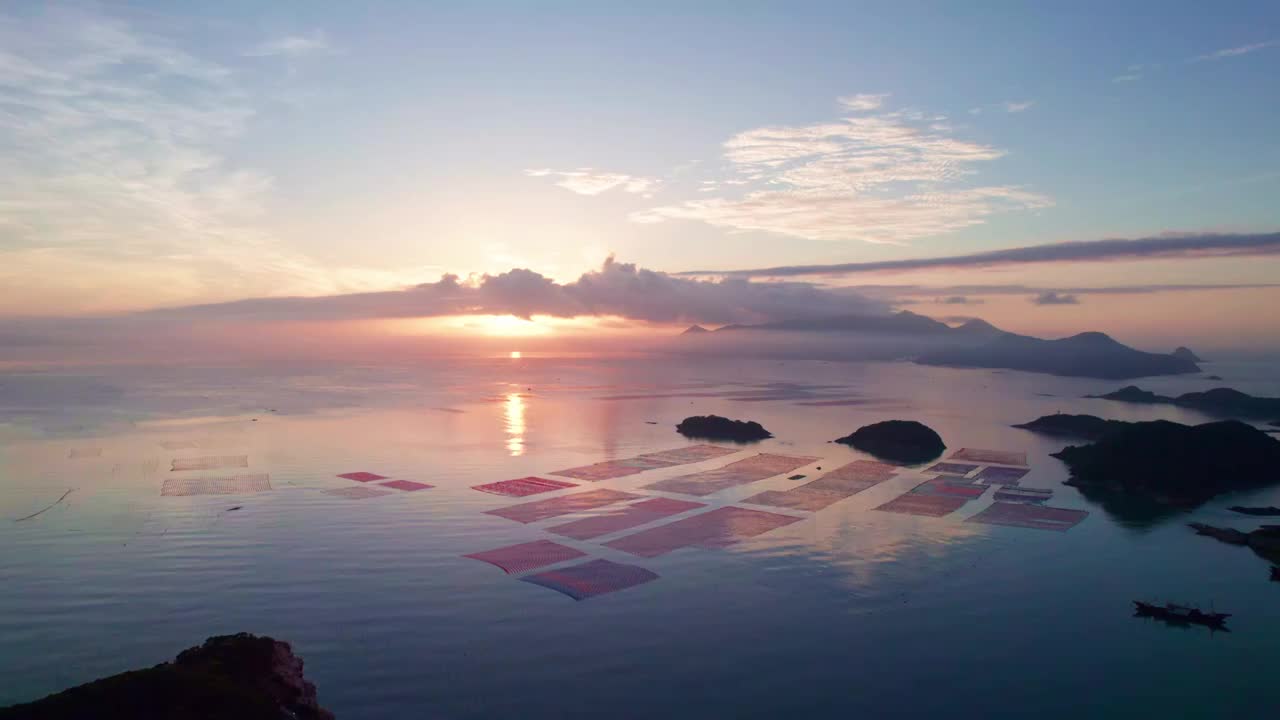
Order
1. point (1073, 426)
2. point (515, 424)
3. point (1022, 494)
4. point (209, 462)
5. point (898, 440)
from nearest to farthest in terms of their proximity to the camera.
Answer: point (1022, 494), point (209, 462), point (898, 440), point (1073, 426), point (515, 424)

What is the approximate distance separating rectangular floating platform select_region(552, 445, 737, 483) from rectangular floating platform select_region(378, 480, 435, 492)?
13803 millimetres

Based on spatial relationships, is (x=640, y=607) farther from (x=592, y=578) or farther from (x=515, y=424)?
(x=515, y=424)

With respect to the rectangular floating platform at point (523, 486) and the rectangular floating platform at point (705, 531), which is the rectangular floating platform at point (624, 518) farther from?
the rectangular floating platform at point (523, 486)

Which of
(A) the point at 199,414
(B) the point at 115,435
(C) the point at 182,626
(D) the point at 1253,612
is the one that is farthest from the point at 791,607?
(A) the point at 199,414

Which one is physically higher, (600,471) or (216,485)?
(216,485)

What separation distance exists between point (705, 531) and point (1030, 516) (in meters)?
27.6

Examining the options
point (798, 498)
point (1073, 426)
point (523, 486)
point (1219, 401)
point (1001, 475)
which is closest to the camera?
point (798, 498)

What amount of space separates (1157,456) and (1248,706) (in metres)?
53.9

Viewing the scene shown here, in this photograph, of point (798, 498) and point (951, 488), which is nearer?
point (798, 498)

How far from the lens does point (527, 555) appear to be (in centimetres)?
4294

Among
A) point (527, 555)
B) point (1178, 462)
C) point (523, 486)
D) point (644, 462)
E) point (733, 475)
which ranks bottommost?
point (644, 462)

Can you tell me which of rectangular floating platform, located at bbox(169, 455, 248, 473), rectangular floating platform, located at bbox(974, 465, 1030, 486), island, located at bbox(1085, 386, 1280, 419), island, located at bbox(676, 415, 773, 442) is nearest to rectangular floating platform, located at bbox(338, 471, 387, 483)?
rectangular floating platform, located at bbox(169, 455, 248, 473)

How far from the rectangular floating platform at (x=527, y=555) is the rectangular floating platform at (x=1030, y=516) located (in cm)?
3163

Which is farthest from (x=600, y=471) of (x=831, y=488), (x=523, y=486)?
(x=831, y=488)
